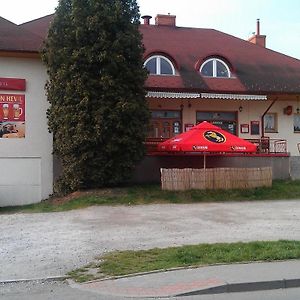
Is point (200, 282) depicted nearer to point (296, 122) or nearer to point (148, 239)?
point (148, 239)

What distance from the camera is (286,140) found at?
30.1 m

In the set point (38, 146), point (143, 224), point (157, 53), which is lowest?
point (143, 224)

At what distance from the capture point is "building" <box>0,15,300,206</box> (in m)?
25.0

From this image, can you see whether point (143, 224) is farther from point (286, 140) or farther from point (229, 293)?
point (286, 140)

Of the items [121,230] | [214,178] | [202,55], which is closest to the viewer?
[121,230]

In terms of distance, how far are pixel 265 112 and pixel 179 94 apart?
6052mm

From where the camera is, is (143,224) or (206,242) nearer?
(206,242)

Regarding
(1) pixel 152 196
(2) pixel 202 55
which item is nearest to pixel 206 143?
(1) pixel 152 196

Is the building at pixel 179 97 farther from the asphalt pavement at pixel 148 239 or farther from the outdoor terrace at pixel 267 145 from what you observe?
the asphalt pavement at pixel 148 239

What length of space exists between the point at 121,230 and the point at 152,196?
275 inches

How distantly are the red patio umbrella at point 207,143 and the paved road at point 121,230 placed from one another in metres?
3.40

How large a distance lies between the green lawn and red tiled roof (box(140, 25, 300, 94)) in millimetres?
7250

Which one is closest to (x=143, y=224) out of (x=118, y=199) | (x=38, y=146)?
(x=118, y=199)

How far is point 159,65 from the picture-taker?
28.2m
